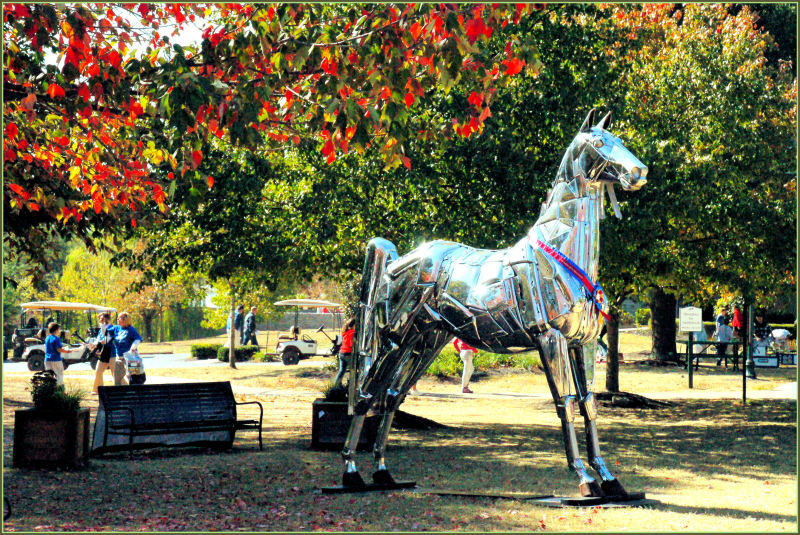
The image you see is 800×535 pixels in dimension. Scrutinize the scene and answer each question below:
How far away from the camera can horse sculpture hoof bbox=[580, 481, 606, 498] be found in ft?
25.7

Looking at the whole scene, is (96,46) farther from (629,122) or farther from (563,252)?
(629,122)

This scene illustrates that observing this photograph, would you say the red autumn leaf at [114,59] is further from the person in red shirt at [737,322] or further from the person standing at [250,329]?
the person standing at [250,329]

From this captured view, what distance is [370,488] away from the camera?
350 inches

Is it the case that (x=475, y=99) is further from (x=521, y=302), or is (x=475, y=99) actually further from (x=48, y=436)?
(x=48, y=436)

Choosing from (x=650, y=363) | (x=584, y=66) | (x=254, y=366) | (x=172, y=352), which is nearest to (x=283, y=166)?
(x=584, y=66)

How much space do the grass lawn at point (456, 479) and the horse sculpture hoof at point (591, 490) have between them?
18cm

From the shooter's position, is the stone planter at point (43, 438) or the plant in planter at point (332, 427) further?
the plant in planter at point (332, 427)

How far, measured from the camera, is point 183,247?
14438 millimetres

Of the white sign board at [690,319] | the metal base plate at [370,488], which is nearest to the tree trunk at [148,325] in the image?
the white sign board at [690,319]

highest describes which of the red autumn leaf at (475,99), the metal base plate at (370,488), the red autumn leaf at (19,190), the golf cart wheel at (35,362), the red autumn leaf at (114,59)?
the red autumn leaf at (114,59)

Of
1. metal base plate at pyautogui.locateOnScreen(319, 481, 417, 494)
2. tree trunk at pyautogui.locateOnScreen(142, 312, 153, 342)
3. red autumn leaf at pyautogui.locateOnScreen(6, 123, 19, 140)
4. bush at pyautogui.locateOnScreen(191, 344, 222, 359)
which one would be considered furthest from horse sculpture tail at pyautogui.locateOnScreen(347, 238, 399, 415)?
Result: tree trunk at pyautogui.locateOnScreen(142, 312, 153, 342)

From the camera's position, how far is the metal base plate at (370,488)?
28.7 feet

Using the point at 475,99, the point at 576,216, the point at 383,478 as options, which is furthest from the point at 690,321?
the point at 576,216

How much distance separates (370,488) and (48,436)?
4210mm
